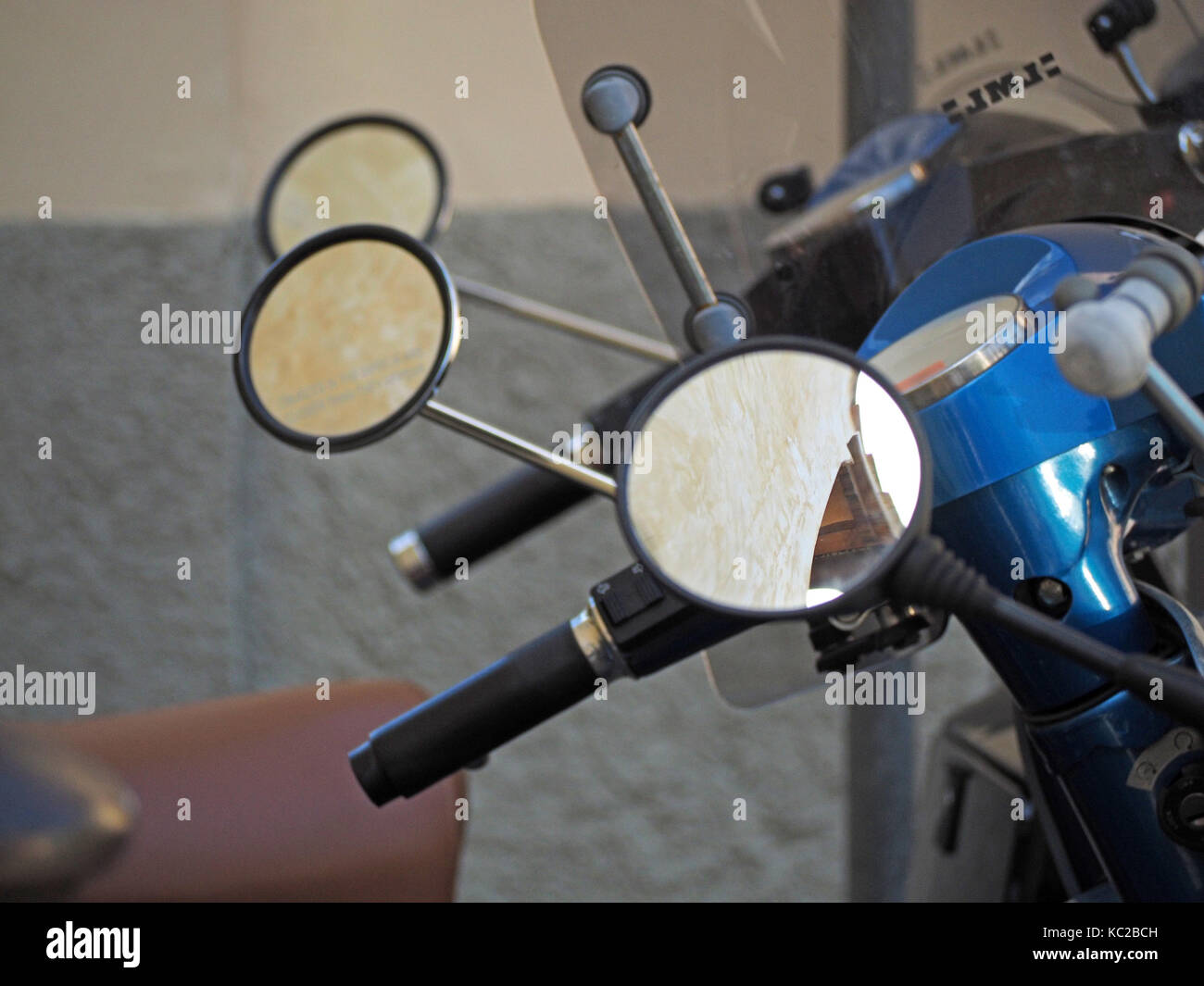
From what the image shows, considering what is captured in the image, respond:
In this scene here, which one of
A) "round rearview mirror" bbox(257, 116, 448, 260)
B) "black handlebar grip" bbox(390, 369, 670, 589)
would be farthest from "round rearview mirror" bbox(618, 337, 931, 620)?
"round rearview mirror" bbox(257, 116, 448, 260)

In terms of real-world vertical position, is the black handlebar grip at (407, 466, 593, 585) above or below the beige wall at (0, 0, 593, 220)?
below

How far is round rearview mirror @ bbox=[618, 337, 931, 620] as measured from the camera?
39 centimetres

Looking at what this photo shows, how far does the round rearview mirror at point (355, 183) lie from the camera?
0.90 meters

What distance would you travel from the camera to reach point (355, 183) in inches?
35.7

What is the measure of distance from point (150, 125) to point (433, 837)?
52.0 inches

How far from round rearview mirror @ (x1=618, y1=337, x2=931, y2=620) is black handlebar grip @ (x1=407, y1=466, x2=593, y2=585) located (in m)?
0.37

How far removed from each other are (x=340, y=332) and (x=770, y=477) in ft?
0.80

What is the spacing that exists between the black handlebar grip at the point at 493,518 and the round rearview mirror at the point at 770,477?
366 mm

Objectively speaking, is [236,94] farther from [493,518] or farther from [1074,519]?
[1074,519]

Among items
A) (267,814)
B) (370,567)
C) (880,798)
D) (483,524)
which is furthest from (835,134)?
(370,567)

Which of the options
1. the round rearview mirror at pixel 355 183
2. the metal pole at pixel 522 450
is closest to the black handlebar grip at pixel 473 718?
the metal pole at pixel 522 450

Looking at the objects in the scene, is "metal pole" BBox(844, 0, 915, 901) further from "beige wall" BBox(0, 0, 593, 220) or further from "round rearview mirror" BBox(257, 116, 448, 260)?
"beige wall" BBox(0, 0, 593, 220)

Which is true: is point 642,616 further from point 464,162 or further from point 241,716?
point 464,162

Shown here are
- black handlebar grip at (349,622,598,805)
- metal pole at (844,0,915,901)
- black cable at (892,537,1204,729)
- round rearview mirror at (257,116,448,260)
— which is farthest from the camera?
metal pole at (844,0,915,901)
